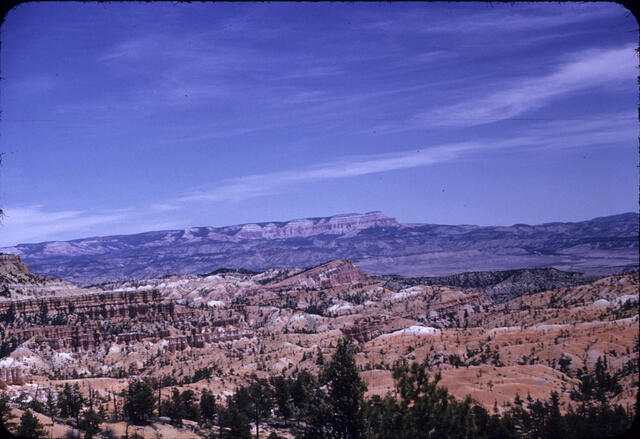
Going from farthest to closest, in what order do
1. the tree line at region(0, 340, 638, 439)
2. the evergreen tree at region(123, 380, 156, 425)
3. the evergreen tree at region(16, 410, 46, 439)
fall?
the evergreen tree at region(123, 380, 156, 425) < the evergreen tree at region(16, 410, 46, 439) < the tree line at region(0, 340, 638, 439)

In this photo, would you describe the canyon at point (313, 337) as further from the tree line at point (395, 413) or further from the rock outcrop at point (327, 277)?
the rock outcrop at point (327, 277)

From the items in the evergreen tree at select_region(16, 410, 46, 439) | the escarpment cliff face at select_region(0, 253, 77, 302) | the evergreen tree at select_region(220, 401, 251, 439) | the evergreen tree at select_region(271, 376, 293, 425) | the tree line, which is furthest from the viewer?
the escarpment cliff face at select_region(0, 253, 77, 302)

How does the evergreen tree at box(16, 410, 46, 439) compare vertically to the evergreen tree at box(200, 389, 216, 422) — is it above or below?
above

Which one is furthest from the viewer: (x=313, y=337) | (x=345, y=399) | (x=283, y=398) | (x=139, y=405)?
(x=313, y=337)

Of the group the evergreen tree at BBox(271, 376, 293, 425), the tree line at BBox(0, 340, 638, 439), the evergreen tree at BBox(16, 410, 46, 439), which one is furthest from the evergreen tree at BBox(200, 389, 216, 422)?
the evergreen tree at BBox(16, 410, 46, 439)

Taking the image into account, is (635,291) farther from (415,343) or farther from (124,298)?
(124,298)

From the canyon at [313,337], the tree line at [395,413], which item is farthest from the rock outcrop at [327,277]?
the tree line at [395,413]

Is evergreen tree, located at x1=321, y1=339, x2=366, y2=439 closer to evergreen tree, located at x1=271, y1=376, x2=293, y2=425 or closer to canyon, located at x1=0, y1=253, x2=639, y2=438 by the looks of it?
canyon, located at x1=0, y1=253, x2=639, y2=438

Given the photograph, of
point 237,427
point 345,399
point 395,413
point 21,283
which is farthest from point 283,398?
point 21,283

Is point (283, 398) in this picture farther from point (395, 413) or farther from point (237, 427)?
point (395, 413)

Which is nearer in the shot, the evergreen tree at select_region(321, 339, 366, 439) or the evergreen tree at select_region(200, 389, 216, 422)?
the evergreen tree at select_region(321, 339, 366, 439)

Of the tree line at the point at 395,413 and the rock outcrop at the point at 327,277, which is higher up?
the tree line at the point at 395,413
